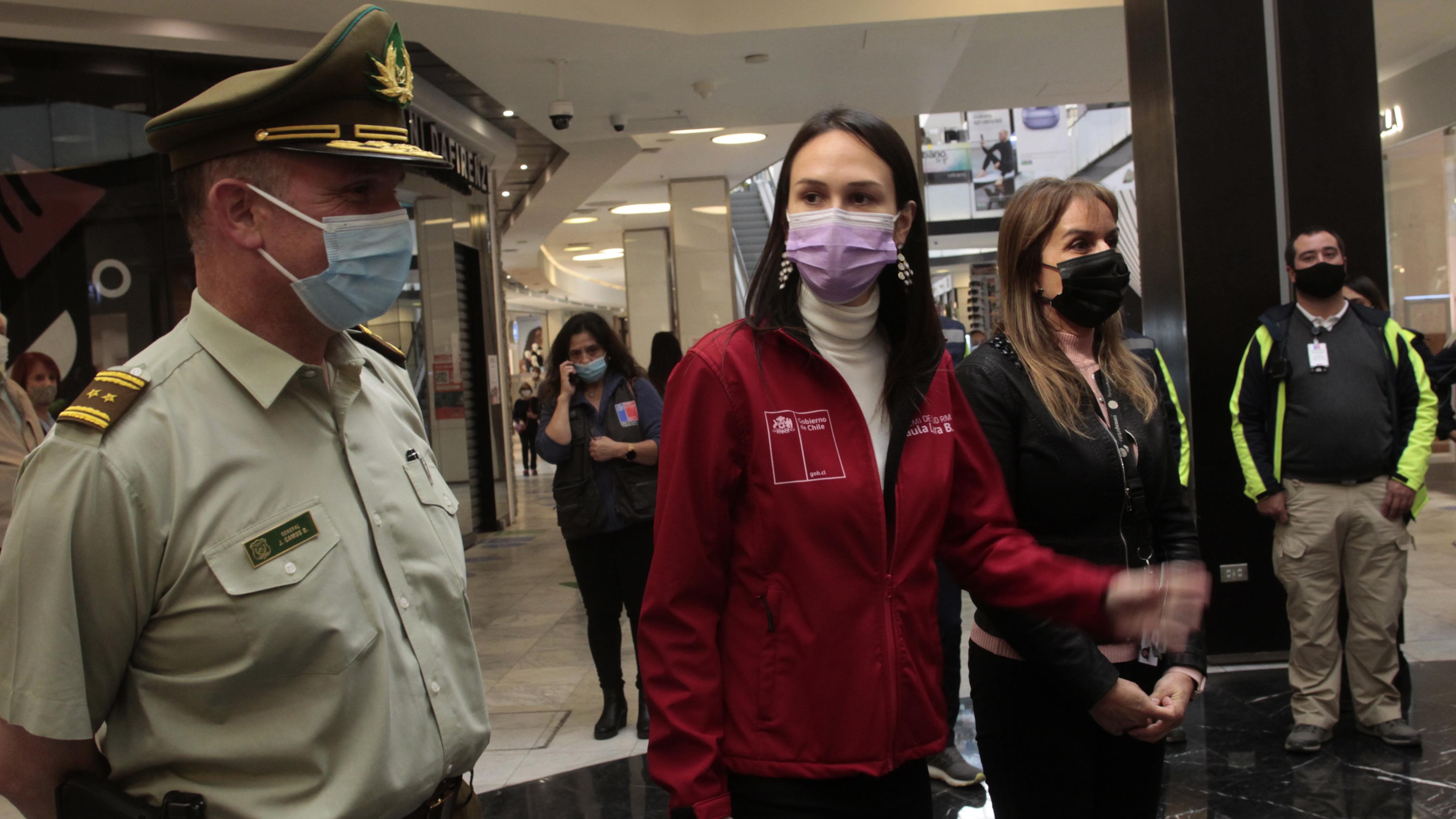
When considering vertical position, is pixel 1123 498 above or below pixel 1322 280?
below

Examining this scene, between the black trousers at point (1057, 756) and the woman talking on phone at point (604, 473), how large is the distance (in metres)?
2.52

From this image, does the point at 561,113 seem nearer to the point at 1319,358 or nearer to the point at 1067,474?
the point at 1319,358

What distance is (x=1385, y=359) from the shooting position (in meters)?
4.32

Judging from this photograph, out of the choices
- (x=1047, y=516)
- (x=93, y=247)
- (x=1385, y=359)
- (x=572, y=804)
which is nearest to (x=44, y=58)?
(x=93, y=247)

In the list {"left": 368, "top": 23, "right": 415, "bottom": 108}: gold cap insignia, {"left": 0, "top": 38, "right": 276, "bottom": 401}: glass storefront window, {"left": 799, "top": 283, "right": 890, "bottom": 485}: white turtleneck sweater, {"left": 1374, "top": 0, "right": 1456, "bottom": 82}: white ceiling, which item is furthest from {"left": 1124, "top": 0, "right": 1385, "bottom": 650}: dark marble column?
{"left": 0, "top": 38, "right": 276, "bottom": 401}: glass storefront window

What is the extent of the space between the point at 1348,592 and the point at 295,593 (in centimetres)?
442

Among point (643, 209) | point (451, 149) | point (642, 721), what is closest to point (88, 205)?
point (451, 149)

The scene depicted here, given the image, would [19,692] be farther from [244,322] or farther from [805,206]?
[805,206]

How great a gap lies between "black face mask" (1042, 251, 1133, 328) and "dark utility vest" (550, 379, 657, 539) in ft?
8.05

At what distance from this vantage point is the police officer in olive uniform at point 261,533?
1.25m

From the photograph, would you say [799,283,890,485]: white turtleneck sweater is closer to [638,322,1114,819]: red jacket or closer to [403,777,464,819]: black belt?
[638,322,1114,819]: red jacket

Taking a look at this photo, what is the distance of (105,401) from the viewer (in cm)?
129

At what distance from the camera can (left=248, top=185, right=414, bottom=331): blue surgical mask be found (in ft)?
4.85

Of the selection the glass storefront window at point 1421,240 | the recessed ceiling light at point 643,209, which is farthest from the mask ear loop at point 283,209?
the recessed ceiling light at point 643,209
